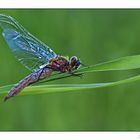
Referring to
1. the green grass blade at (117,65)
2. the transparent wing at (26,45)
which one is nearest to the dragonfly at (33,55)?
the transparent wing at (26,45)

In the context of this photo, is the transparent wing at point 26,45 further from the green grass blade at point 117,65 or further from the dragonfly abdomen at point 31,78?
the green grass blade at point 117,65

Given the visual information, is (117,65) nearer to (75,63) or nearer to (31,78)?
(75,63)

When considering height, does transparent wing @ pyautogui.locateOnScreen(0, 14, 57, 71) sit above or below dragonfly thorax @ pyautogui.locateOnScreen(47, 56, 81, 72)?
above

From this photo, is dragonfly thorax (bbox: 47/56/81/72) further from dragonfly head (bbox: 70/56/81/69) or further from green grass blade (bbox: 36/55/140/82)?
green grass blade (bbox: 36/55/140/82)

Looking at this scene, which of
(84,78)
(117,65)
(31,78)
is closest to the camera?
(117,65)

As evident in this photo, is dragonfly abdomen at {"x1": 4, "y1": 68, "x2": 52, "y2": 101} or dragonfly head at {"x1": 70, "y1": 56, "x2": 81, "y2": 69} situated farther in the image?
dragonfly head at {"x1": 70, "y1": 56, "x2": 81, "y2": 69}

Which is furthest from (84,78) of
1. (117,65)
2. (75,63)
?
(117,65)

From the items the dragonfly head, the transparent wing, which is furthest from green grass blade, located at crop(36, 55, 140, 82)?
the transparent wing
